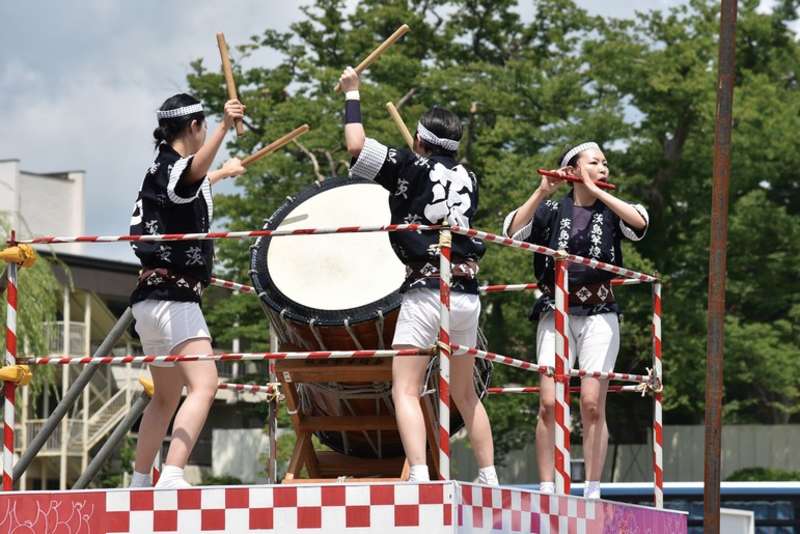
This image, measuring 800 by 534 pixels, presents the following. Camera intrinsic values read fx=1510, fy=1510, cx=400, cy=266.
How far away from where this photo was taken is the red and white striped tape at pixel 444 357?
6.45 metres

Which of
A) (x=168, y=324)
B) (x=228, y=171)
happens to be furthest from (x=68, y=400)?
(x=168, y=324)

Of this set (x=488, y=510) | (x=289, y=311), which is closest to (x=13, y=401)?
(x=289, y=311)

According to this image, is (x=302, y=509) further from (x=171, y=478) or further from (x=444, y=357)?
(x=444, y=357)

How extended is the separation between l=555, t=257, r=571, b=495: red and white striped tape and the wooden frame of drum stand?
93 cm

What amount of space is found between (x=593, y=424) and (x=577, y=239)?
3.48 feet

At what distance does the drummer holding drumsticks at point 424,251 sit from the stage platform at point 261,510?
40 cm

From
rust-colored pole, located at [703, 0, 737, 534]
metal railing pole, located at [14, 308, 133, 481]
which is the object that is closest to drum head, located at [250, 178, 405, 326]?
metal railing pole, located at [14, 308, 133, 481]

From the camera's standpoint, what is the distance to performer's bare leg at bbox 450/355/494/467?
7480 millimetres

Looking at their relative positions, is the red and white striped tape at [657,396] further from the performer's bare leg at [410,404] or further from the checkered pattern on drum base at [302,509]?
the checkered pattern on drum base at [302,509]

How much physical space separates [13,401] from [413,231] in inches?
80.2

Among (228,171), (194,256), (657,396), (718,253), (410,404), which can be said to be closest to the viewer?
(410,404)

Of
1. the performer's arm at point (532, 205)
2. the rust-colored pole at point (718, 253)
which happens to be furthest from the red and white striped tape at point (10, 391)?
the rust-colored pole at point (718, 253)

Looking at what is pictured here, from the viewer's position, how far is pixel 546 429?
Answer: 8586mm

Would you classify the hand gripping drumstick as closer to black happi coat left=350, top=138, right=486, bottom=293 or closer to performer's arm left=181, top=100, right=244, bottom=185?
black happi coat left=350, top=138, right=486, bottom=293
